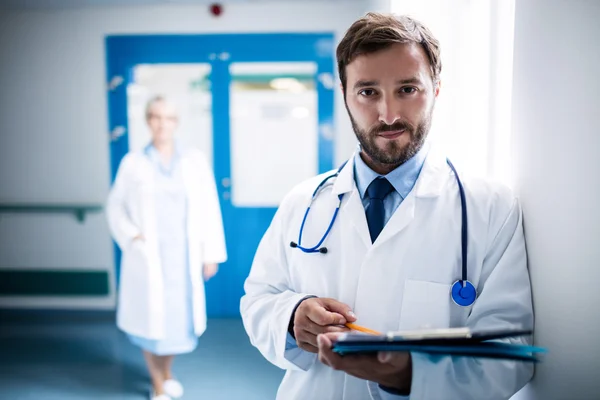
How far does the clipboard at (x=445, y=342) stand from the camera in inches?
24.7

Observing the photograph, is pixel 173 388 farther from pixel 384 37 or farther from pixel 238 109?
pixel 384 37

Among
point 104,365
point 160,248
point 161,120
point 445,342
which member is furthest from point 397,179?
point 104,365

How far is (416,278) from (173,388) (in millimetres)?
2054

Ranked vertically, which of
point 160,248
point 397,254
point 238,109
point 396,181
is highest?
point 238,109

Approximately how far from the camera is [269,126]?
3582mm

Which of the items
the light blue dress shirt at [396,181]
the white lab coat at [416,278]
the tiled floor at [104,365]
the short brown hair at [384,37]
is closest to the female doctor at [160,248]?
the tiled floor at [104,365]

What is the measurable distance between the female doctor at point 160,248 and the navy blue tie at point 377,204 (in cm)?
170

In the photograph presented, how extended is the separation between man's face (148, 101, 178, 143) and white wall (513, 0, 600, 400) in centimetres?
209

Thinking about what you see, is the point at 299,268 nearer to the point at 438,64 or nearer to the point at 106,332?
the point at 438,64

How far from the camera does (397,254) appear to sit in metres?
0.93

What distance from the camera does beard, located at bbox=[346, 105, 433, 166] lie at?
→ 920mm

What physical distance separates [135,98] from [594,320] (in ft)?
11.6

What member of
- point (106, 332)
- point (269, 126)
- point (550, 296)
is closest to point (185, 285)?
point (106, 332)

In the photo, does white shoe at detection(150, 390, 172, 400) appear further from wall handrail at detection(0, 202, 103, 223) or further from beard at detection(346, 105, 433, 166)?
beard at detection(346, 105, 433, 166)
